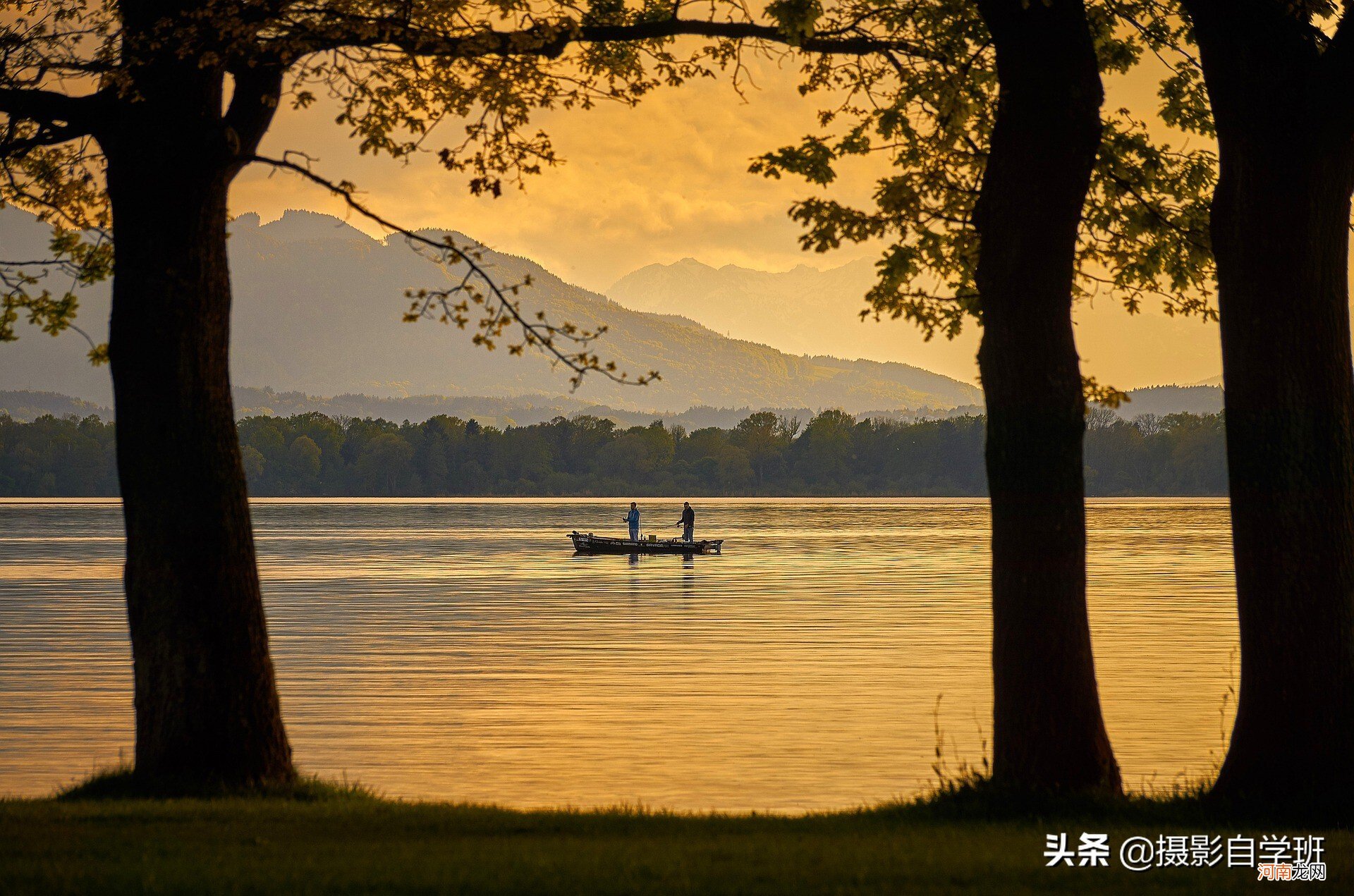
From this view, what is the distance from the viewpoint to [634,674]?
27.7 metres

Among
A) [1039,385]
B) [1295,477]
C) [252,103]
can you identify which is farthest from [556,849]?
[252,103]

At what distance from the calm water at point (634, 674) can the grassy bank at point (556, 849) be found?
4.58m

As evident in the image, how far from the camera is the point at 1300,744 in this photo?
12.2 meters

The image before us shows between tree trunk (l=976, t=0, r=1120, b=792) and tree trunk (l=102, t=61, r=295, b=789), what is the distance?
5.76 metres

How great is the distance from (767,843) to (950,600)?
34154 mm

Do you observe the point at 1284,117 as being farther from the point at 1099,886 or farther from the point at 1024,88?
the point at 1099,886

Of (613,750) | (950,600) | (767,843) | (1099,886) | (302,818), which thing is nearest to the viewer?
(1099,886)

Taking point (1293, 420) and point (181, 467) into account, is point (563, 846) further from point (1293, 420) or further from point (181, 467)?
point (1293, 420)

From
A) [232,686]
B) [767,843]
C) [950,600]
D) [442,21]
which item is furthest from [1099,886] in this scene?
[950,600]

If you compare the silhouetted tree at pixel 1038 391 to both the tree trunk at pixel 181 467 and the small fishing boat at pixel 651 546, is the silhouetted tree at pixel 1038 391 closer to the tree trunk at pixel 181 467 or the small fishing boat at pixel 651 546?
the tree trunk at pixel 181 467

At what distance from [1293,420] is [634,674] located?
16699mm

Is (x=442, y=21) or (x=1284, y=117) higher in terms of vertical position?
(x=442, y=21)

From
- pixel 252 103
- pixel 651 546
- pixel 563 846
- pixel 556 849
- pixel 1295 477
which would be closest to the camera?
pixel 556 849

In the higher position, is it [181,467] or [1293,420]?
[1293,420]
